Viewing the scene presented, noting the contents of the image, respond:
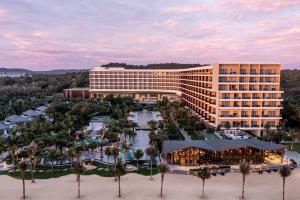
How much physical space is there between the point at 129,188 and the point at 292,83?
552 ft

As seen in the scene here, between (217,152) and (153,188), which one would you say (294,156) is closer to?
(217,152)

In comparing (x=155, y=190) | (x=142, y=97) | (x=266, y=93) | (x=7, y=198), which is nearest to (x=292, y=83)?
(x=142, y=97)

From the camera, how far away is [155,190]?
37.7m

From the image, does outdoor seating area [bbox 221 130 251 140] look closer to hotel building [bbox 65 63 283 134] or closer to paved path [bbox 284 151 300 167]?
hotel building [bbox 65 63 283 134]

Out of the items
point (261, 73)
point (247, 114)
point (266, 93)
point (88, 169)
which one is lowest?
point (88, 169)

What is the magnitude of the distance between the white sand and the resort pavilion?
5.16 m

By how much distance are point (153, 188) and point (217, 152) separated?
15.9 metres

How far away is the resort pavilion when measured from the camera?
4838 centimetres

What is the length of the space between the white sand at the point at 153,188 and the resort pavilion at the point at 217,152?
516 centimetres

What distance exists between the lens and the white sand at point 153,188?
35.8 meters

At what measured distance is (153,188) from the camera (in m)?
38.4

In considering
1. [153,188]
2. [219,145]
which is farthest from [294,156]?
[153,188]

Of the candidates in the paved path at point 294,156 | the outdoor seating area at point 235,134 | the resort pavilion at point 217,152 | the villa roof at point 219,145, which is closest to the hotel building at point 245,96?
the outdoor seating area at point 235,134

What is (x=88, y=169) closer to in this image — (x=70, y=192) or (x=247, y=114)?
(x=70, y=192)
